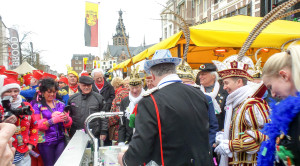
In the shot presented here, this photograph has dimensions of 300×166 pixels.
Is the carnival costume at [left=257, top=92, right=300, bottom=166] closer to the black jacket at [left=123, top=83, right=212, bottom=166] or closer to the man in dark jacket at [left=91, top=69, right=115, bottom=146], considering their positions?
the black jacket at [left=123, top=83, right=212, bottom=166]

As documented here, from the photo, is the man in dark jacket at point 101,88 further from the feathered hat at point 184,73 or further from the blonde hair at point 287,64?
the blonde hair at point 287,64

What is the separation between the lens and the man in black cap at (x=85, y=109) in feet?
13.4

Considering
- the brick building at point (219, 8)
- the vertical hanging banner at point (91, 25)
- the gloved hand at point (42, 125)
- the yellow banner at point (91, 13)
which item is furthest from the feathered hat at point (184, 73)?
the yellow banner at point (91, 13)

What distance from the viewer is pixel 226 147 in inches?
96.4

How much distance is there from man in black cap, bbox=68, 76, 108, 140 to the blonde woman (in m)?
3.04

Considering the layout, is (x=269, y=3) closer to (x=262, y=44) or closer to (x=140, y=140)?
(x=262, y=44)

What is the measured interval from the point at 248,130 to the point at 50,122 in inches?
114

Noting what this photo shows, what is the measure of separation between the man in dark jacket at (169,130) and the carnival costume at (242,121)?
588 millimetres

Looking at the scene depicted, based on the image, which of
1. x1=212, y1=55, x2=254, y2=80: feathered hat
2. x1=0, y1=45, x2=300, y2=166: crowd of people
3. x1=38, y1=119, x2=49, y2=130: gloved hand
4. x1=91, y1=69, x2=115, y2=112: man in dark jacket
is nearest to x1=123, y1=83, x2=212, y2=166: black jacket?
x1=0, y1=45, x2=300, y2=166: crowd of people

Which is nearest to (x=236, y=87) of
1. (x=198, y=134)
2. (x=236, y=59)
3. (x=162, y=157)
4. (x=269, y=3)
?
(x=236, y=59)

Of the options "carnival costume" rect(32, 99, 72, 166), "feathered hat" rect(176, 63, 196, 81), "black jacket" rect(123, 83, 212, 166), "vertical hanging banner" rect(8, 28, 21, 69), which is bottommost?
"carnival costume" rect(32, 99, 72, 166)

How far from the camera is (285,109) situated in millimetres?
1231

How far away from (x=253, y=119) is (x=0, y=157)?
2192 millimetres

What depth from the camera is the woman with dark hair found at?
3570mm
